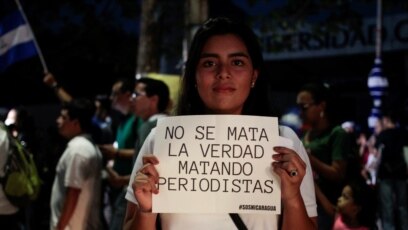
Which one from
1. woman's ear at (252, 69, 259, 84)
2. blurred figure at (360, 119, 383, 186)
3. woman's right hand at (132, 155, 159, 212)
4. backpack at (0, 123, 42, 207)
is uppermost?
woman's ear at (252, 69, 259, 84)

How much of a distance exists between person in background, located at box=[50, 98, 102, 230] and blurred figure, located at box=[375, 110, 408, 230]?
16.4ft

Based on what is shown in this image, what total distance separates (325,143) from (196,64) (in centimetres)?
259

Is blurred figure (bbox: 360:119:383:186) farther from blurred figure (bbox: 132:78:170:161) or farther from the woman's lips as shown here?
the woman's lips

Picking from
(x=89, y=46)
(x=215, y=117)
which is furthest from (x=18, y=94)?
(x=215, y=117)

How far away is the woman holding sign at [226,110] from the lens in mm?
2287

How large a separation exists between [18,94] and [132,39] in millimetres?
9145

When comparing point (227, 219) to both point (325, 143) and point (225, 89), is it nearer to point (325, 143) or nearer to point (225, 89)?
point (225, 89)

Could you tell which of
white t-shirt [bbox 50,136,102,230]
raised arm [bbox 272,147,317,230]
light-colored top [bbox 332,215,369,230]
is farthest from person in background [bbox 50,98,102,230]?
raised arm [bbox 272,147,317,230]

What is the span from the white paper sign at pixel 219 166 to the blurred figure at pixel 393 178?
7.29m

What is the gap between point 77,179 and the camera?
17.4 ft

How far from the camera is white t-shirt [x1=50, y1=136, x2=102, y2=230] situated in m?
5.31

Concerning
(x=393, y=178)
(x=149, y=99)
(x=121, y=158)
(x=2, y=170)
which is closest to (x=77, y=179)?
(x=121, y=158)

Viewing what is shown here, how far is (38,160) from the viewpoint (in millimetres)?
9469

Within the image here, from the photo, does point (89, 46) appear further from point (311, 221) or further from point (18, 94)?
point (311, 221)
